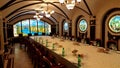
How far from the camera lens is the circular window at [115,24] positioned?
977cm

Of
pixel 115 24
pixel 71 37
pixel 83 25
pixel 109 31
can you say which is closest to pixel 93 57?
pixel 115 24

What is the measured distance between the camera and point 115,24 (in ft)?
32.9

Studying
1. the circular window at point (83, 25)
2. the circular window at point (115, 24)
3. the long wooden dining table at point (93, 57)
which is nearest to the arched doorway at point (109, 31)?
the circular window at point (115, 24)

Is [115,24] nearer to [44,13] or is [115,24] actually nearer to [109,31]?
[109,31]

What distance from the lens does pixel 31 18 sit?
71.9ft

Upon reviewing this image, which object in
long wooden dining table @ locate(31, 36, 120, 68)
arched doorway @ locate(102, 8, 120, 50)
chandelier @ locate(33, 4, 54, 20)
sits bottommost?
long wooden dining table @ locate(31, 36, 120, 68)

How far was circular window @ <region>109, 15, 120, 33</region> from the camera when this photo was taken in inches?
385

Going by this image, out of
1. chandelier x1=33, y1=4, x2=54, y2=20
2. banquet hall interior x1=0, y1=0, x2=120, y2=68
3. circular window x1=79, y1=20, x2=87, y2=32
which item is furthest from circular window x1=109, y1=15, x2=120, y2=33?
chandelier x1=33, y1=4, x2=54, y2=20

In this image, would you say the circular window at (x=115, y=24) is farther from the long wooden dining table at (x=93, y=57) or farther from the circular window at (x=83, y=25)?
the long wooden dining table at (x=93, y=57)

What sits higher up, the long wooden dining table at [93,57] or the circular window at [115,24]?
the circular window at [115,24]

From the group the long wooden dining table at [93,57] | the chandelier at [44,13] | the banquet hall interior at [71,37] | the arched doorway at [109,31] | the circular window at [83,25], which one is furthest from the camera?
the circular window at [83,25]

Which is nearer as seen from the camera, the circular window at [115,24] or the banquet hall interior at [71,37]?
the banquet hall interior at [71,37]

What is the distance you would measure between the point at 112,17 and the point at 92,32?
2.44 m

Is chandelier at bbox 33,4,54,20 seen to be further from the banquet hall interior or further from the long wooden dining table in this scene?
the long wooden dining table
